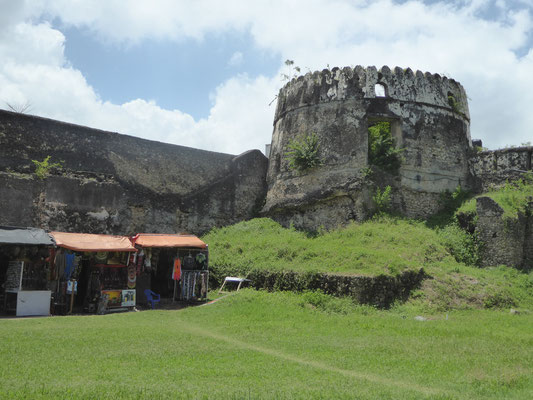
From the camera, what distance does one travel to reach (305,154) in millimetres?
16453

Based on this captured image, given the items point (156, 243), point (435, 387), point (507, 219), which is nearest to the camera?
point (435, 387)

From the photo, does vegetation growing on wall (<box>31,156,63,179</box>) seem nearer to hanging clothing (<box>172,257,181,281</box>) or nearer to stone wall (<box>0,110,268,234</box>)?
stone wall (<box>0,110,268,234</box>)

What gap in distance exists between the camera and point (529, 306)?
37.5 ft

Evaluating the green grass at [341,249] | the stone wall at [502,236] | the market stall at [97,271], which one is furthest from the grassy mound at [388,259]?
the market stall at [97,271]

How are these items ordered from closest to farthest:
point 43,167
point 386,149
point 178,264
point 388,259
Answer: point 388,259
point 178,264
point 43,167
point 386,149

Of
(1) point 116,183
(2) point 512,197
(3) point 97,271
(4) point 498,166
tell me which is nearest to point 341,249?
(2) point 512,197

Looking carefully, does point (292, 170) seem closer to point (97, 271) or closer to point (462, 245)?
point (462, 245)

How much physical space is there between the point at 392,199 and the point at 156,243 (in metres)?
7.68

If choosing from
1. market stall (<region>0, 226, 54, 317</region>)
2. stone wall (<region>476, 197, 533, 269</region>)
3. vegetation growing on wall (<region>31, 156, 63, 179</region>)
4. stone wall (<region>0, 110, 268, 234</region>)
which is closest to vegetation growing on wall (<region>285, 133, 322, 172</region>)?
stone wall (<region>0, 110, 268, 234</region>)

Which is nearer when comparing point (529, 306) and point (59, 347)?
point (59, 347)

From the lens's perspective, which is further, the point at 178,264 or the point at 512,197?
the point at 512,197

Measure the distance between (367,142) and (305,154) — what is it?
6.78ft

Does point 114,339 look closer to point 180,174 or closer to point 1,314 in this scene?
point 1,314

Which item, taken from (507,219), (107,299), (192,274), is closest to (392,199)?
(507,219)
